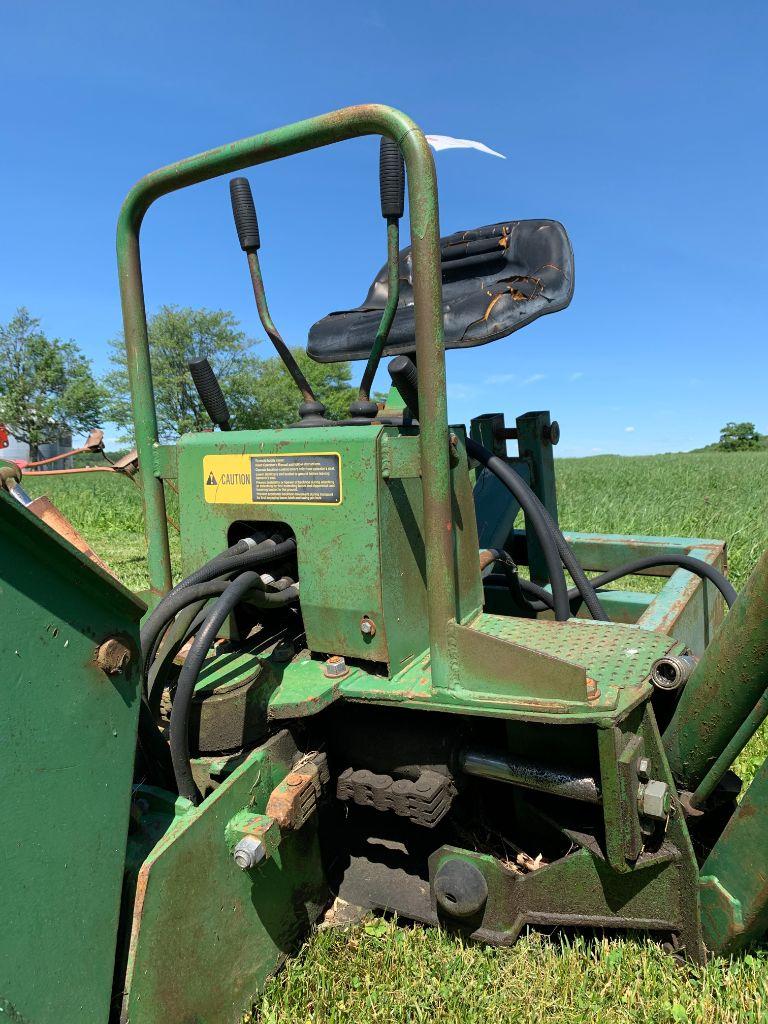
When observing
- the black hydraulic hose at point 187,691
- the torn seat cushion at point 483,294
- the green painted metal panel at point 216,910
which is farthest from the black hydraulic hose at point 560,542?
the green painted metal panel at point 216,910

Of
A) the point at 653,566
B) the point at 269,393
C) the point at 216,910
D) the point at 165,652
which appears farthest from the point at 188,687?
the point at 269,393

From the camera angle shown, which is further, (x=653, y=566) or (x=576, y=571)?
(x=653, y=566)

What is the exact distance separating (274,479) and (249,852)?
0.89 m

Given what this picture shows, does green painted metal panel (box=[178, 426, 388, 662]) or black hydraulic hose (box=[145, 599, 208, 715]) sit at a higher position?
green painted metal panel (box=[178, 426, 388, 662])

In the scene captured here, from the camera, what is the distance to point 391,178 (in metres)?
1.65

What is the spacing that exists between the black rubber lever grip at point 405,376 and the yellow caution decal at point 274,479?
9.2 inches

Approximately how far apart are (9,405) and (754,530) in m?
47.2

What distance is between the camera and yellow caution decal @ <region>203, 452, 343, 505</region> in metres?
1.76

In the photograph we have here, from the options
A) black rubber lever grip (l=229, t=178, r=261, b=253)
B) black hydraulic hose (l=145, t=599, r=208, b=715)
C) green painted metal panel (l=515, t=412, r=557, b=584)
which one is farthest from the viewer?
green painted metal panel (l=515, t=412, r=557, b=584)

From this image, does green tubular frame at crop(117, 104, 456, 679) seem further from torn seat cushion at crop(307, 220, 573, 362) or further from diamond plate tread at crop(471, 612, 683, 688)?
torn seat cushion at crop(307, 220, 573, 362)

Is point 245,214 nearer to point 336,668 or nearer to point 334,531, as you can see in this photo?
point 334,531

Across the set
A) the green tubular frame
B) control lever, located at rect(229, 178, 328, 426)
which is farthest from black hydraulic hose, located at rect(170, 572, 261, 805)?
control lever, located at rect(229, 178, 328, 426)

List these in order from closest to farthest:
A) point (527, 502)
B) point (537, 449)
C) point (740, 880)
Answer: point (740, 880) → point (527, 502) → point (537, 449)

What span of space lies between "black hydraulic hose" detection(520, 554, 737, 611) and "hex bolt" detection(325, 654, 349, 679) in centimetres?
A: 100
